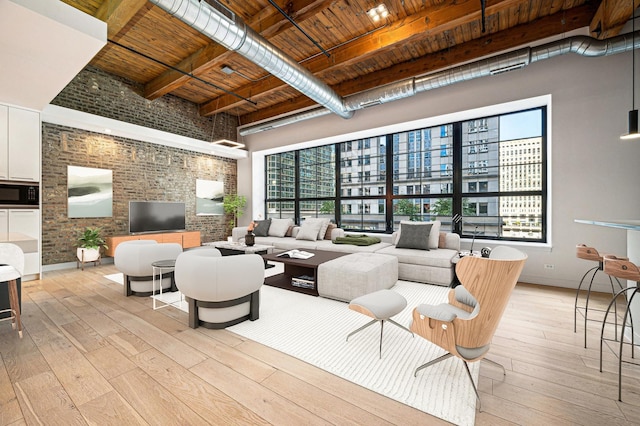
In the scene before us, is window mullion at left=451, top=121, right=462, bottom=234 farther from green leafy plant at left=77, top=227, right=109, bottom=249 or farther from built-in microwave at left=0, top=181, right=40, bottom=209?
built-in microwave at left=0, top=181, right=40, bottom=209

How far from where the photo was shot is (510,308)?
3.38 metres

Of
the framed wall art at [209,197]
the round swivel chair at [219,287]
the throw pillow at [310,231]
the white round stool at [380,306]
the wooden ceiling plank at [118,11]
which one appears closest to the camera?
the white round stool at [380,306]

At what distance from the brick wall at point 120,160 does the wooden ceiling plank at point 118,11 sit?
2377mm

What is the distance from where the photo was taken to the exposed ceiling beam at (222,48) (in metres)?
3.68

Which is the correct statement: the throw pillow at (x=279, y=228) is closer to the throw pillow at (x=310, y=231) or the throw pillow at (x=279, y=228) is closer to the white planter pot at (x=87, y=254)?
the throw pillow at (x=310, y=231)

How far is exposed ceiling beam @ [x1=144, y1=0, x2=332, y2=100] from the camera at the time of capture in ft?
12.1

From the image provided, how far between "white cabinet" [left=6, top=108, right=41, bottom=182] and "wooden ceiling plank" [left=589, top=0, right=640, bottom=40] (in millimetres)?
8526

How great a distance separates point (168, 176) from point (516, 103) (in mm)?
7894

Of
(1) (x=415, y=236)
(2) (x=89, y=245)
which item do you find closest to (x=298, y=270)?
(1) (x=415, y=236)

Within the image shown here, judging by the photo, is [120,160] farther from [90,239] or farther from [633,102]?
[633,102]

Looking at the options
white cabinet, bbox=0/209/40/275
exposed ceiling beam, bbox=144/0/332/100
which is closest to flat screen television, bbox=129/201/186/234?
white cabinet, bbox=0/209/40/275

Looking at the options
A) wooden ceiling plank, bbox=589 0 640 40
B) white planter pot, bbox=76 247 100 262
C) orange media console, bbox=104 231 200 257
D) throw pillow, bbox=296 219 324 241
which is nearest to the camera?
wooden ceiling plank, bbox=589 0 640 40

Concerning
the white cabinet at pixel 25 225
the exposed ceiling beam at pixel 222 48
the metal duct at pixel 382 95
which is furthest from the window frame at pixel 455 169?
the white cabinet at pixel 25 225

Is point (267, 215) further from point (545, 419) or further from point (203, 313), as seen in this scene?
point (545, 419)
